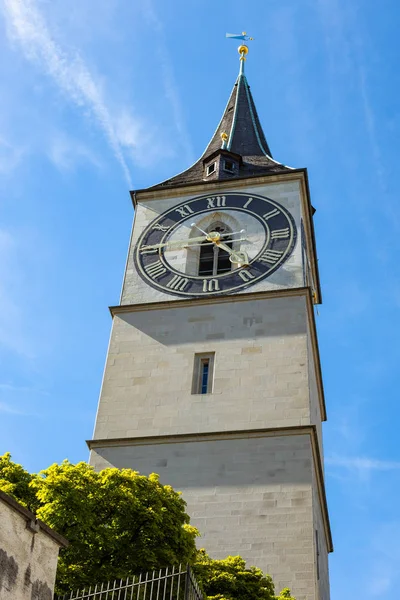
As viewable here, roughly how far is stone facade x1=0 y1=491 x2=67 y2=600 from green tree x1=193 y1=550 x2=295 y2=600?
14.4 feet

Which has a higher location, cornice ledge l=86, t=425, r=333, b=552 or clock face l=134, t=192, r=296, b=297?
clock face l=134, t=192, r=296, b=297

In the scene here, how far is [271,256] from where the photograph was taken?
25.2 m

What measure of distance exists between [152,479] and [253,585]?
7.66 ft

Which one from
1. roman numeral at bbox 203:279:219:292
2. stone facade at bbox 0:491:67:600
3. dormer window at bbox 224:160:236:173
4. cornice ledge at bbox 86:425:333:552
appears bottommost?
stone facade at bbox 0:491:67:600

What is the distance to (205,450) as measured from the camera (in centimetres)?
2089

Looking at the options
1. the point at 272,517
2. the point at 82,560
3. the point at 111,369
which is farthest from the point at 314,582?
the point at 111,369

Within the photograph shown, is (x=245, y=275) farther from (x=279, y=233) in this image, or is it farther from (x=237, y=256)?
(x=279, y=233)

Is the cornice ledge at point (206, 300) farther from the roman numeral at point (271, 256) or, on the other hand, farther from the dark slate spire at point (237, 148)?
the dark slate spire at point (237, 148)

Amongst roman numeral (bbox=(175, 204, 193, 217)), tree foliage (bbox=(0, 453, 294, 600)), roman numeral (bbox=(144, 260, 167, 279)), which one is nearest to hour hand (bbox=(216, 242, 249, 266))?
roman numeral (bbox=(144, 260, 167, 279))

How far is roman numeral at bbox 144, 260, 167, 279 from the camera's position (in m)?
25.9

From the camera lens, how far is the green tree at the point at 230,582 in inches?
588

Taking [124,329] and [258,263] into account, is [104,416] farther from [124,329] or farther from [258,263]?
[258,263]

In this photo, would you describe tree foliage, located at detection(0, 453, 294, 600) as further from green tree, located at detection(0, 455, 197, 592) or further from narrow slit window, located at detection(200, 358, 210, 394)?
narrow slit window, located at detection(200, 358, 210, 394)

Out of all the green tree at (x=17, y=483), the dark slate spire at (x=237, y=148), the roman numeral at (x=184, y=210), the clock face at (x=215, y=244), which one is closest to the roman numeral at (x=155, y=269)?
the clock face at (x=215, y=244)
